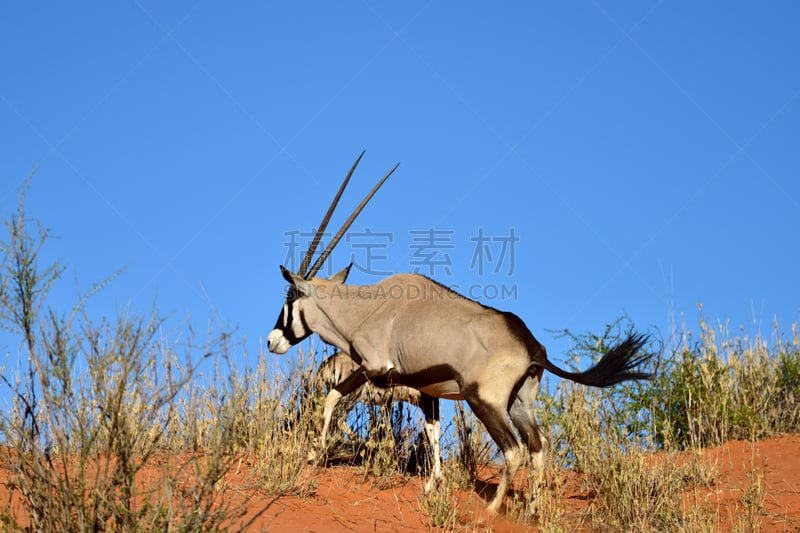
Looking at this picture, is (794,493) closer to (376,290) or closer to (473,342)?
(473,342)

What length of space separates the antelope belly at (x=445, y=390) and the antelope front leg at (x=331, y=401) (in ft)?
2.30

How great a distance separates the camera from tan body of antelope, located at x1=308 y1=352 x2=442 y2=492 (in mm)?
9047

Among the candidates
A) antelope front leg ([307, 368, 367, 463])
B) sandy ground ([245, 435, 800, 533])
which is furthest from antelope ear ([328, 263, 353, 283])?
sandy ground ([245, 435, 800, 533])

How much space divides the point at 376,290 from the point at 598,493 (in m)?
3.16

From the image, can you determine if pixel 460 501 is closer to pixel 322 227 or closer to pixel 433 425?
pixel 433 425

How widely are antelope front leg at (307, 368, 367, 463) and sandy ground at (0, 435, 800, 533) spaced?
18 centimetres

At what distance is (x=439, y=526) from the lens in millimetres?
7637

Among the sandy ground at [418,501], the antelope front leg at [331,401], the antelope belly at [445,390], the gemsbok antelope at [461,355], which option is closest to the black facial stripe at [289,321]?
the gemsbok antelope at [461,355]

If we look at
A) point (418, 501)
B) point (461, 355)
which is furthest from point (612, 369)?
point (418, 501)

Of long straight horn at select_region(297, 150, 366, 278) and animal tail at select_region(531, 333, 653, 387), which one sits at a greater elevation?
long straight horn at select_region(297, 150, 366, 278)

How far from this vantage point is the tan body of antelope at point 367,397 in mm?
9047

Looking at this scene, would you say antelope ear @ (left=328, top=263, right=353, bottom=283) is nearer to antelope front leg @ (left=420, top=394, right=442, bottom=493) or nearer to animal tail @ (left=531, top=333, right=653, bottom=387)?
antelope front leg @ (left=420, top=394, right=442, bottom=493)

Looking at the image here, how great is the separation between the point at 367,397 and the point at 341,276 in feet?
4.85

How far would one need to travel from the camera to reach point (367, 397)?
10.2 metres
